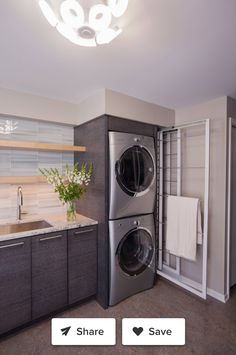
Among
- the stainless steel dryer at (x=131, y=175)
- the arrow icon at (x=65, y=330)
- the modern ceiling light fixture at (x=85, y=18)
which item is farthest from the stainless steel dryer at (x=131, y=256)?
the modern ceiling light fixture at (x=85, y=18)

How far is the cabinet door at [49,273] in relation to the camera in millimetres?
1769

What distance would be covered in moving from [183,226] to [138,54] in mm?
1871

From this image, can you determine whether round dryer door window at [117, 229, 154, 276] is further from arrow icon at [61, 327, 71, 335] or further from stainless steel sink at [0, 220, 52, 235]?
Answer: stainless steel sink at [0, 220, 52, 235]

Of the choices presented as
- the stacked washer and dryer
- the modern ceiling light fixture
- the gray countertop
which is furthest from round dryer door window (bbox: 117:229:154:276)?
the modern ceiling light fixture

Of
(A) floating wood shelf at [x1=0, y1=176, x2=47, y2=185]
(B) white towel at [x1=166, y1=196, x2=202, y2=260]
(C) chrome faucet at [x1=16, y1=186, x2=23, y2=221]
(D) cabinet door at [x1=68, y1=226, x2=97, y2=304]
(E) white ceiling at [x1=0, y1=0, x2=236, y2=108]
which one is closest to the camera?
(E) white ceiling at [x1=0, y1=0, x2=236, y2=108]

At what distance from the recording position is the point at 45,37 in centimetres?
123

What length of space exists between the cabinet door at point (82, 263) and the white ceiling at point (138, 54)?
150cm

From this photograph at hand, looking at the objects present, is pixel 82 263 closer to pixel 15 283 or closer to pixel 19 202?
pixel 15 283

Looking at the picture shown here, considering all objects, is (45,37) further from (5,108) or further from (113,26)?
(5,108)

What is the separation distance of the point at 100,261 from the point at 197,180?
1.50 metres

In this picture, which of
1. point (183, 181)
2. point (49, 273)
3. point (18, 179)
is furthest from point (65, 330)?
point (183, 181)

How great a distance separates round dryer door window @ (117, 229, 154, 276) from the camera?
2.14 m

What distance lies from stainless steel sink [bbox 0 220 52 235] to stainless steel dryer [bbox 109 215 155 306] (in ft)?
2.47

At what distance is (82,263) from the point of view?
2043 millimetres
